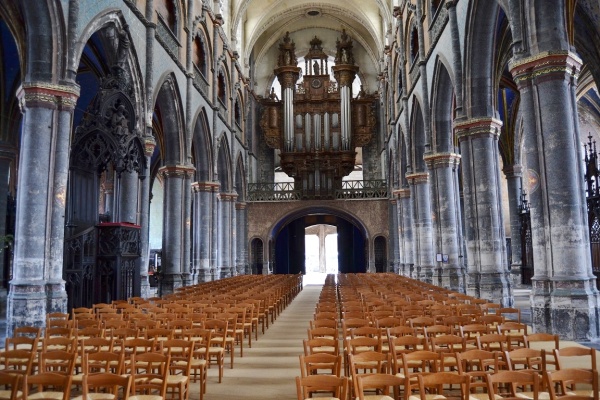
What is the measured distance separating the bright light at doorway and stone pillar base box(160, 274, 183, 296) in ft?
96.5

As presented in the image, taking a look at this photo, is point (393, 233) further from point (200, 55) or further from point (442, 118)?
point (200, 55)

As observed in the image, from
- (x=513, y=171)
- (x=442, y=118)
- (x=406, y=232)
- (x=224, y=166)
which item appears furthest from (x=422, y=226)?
(x=224, y=166)

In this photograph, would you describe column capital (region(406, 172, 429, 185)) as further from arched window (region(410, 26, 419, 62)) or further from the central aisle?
the central aisle

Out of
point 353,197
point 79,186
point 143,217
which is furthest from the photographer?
point 353,197

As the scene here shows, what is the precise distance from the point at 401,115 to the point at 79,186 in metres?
16.8

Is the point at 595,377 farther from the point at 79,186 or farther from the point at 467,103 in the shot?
the point at 79,186

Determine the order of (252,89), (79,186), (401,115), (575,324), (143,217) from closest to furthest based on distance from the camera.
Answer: (575,324) < (79,186) < (143,217) < (401,115) < (252,89)

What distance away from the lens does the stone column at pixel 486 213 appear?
13898mm

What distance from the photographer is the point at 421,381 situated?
3.75m

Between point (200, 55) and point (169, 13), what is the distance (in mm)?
Result: 4229

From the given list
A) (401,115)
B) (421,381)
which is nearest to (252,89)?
(401,115)

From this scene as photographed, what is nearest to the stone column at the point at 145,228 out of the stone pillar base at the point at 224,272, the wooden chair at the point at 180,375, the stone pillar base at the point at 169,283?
the stone pillar base at the point at 169,283

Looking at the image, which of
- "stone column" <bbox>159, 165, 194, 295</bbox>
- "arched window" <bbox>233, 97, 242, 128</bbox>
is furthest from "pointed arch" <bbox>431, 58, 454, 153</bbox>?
"arched window" <bbox>233, 97, 242, 128</bbox>

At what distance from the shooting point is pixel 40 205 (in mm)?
10820
